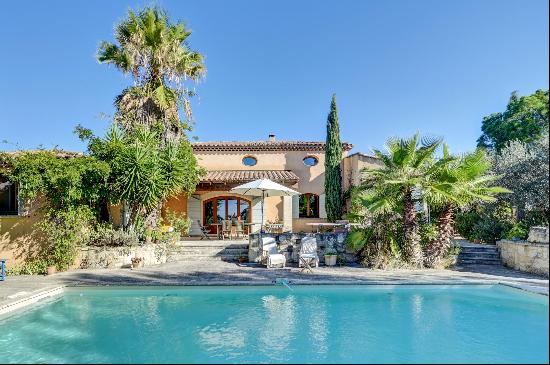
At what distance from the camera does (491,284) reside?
1013cm

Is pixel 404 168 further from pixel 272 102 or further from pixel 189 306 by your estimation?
pixel 272 102

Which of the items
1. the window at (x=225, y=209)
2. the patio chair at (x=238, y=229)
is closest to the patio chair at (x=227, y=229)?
the patio chair at (x=238, y=229)

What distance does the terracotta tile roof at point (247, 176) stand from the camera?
2155 cm

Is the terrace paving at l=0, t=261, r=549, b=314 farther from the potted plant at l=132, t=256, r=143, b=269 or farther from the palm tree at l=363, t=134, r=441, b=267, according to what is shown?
the palm tree at l=363, t=134, r=441, b=267

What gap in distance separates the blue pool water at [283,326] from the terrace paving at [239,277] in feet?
1.07

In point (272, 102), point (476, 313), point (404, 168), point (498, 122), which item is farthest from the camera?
point (498, 122)

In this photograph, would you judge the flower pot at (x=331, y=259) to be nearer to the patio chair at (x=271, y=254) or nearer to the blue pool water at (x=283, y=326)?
the patio chair at (x=271, y=254)

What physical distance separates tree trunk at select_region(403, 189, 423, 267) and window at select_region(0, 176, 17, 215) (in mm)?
14466

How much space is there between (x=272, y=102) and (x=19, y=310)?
20718 mm

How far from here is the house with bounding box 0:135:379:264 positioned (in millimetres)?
22188

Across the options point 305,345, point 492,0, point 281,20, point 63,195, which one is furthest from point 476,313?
point 281,20

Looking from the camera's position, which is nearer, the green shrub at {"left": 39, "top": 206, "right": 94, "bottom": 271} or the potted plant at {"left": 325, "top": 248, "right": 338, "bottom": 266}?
the green shrub at {"left": 39, "top": 206, "right": 94, "bottom": 271}

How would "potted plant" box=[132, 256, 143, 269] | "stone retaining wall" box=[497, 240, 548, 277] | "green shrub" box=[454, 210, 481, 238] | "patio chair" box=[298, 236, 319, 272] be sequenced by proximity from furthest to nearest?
"green shrub" box=[454, 210, 481, 238] → "potted plant" box=[132, 256, 143, 269] → "patio chair" box=[298, 236, 319, 272] → "stone retaining wall" box=[497, 240, 548, 277]

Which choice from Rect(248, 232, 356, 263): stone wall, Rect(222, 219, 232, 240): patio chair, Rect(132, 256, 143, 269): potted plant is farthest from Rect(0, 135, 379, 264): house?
Rect(132, 256, 143, 269): potted plant
